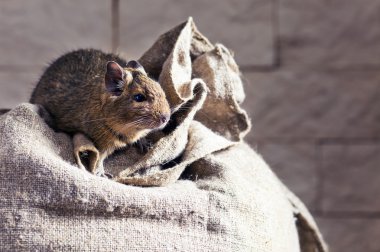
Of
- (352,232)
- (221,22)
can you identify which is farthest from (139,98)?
(352,232)

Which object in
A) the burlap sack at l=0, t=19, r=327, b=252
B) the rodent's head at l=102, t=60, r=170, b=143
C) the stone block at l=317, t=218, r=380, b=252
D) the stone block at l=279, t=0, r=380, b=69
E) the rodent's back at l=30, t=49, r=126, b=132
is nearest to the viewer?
the burlap sack at l=0, t=19, r=327, b=252

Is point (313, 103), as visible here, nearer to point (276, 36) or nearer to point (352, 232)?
point (276, 36)

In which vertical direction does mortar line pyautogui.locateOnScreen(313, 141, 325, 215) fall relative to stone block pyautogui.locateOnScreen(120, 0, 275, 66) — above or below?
below

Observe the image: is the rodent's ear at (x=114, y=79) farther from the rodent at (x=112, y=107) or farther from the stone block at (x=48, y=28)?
the stone block at (x=48, y=28)

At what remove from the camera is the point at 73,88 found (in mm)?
2092

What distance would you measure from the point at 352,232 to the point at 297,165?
47 centimetres

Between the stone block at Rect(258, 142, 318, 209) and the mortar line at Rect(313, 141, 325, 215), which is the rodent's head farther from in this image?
the mortar line at Rect(313, 141, 325, 215)

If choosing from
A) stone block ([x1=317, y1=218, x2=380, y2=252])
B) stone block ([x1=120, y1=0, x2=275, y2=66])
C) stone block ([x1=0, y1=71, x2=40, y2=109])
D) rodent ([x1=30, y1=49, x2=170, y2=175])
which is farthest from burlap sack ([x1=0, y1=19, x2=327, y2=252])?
stone block ([x1=0, y1=71, x2=40, y2=109])

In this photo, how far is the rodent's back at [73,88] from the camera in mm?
1935

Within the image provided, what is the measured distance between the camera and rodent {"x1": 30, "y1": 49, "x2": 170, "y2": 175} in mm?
1794

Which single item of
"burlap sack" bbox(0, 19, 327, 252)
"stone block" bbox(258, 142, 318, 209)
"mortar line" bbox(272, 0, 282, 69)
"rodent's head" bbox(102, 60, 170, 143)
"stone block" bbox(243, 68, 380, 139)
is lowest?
"burlap sack" bbox(0, 19, 327, 252)

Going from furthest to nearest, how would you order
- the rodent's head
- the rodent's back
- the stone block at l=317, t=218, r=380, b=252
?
the stone block at l=317, t=218, r=380, b=252 → the rodent's back → the rodent's head

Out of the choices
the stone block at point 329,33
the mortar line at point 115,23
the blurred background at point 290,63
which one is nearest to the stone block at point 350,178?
the blurred background at point 290,63

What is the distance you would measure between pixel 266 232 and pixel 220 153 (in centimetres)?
28
